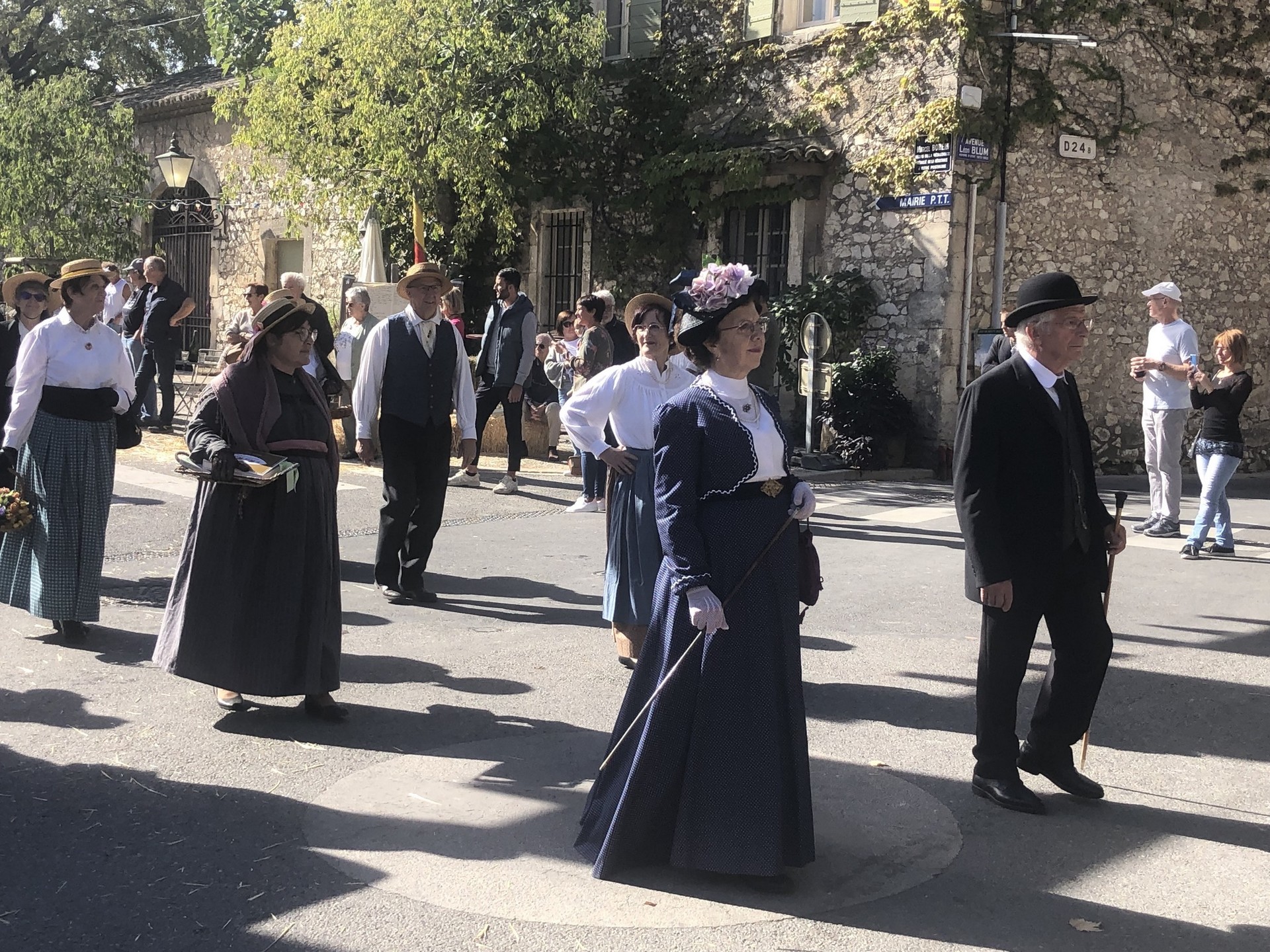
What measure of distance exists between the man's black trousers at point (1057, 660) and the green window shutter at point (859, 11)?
12.3m

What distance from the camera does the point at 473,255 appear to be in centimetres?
1956

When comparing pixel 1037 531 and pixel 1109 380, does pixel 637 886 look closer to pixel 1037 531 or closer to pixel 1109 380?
pixel 1037 531

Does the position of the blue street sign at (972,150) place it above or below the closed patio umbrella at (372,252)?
above

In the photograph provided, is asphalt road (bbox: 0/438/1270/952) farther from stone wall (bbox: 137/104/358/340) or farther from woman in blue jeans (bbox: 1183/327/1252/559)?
stone wall (bbox: 137/104/358/340)

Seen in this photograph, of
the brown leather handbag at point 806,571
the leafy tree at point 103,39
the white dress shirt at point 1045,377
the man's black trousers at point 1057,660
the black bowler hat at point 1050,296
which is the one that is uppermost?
the leafy tree at point 103,39

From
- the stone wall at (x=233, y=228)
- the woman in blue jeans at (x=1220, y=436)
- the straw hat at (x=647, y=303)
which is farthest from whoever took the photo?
the stone wall at (x=233, y=228)

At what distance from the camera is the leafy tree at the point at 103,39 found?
3356 cm

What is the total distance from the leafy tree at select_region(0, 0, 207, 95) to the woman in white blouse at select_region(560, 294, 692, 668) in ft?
101

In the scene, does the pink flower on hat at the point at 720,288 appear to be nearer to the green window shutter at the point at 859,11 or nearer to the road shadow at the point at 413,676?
the road shadow at the point at 413,676

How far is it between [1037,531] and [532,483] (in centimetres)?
864

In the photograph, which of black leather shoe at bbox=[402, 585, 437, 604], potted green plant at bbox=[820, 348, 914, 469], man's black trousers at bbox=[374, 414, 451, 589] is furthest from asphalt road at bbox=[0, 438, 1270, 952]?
potted green plant at bbox=[820, 348, 914, 469]

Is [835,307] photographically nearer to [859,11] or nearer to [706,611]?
[859,11]

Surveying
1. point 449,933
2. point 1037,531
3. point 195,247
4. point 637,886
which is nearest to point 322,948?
point 449,933

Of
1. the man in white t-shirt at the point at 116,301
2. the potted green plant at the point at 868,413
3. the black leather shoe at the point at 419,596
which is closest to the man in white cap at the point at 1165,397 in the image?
the potted green plant at the point at 868,413
